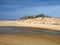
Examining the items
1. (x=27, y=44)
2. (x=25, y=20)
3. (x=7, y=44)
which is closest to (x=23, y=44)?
(x=27, y=44)

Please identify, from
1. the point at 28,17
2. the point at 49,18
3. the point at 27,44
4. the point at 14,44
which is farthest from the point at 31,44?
the point at 28,17

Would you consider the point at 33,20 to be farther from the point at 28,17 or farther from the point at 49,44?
the point at 49,44

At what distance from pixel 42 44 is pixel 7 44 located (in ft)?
4.62

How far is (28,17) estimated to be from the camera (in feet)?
79.3

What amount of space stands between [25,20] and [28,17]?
657 millimetres

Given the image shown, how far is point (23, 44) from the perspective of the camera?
6.26 metres

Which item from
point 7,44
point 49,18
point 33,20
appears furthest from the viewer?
point 33,20

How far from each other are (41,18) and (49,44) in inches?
652

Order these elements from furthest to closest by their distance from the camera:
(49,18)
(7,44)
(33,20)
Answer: (33,20) → (49,18) → (7,44)

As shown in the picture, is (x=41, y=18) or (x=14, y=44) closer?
(x=14, y=44)

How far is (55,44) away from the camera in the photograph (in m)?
6.51

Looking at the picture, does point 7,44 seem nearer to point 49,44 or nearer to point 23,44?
point 23,44

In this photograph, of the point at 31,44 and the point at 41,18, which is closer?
the point at 31,44

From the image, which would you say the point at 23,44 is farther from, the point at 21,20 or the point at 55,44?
the point at 21,20
